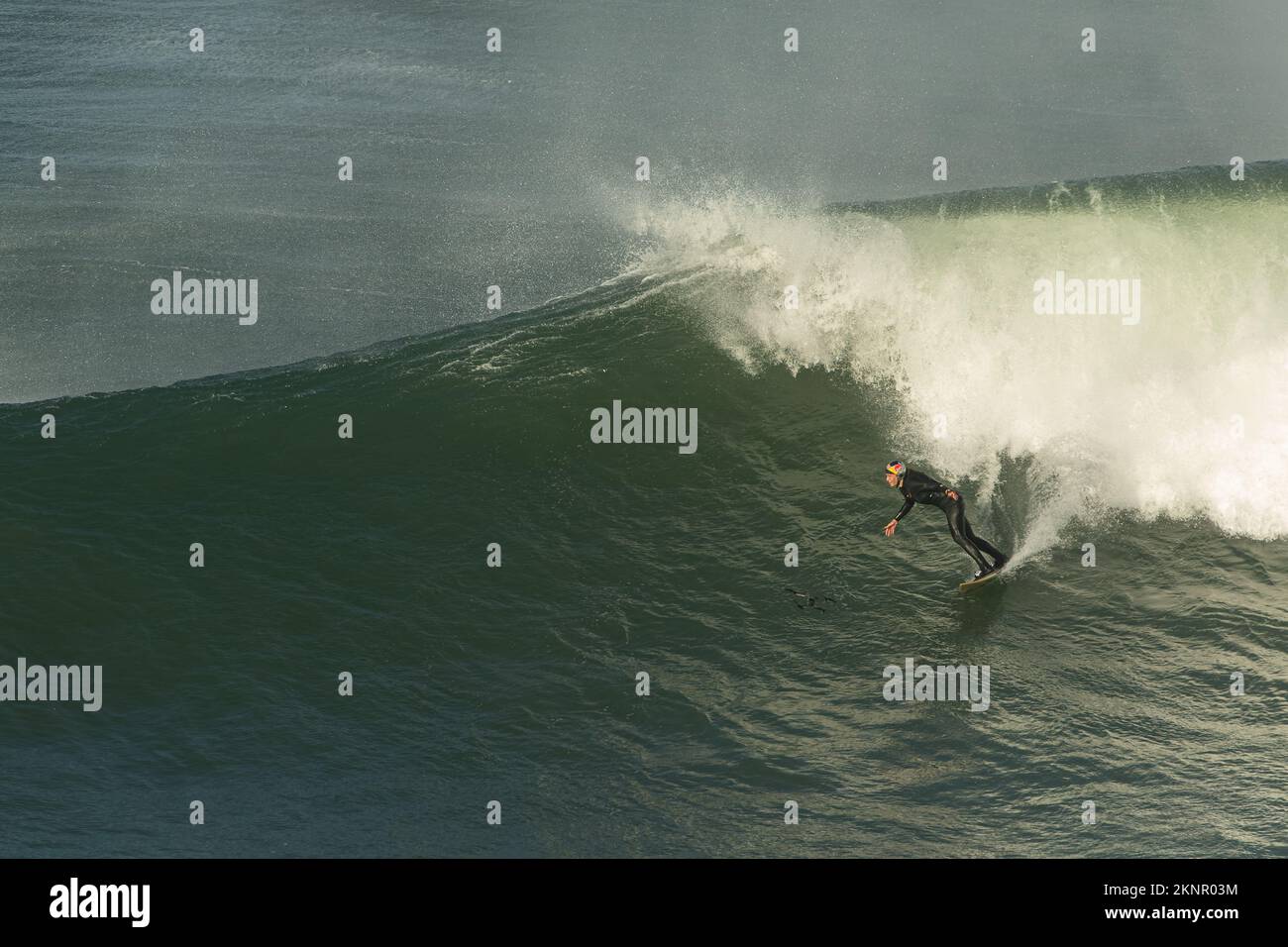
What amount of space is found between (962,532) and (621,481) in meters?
3.94

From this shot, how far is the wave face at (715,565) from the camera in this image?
35.7 ft

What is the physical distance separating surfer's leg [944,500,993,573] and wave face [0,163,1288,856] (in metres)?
0.30

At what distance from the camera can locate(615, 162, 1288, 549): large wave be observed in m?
15.3

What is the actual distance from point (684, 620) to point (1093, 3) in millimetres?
26291

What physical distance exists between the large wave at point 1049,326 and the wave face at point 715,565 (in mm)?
56

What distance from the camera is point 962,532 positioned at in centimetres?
1344

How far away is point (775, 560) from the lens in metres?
14.2

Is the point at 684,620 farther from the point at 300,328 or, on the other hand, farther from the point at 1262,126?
the point at 1262,126
